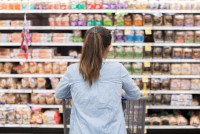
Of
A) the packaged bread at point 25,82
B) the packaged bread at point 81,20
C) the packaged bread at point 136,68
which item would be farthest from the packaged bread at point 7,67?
the packaged bread at point 136,68

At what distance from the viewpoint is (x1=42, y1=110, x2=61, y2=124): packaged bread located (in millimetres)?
4602

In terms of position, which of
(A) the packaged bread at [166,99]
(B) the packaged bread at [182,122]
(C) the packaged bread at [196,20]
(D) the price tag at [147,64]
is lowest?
(B) the packaged bread at [182,122]

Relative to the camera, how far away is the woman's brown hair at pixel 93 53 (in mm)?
1939

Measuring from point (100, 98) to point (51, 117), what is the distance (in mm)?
Result: 2796

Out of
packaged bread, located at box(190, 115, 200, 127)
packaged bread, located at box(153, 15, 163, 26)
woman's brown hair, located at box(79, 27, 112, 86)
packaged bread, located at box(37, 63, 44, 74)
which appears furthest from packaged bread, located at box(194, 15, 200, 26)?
woman's brown hair, located at box(79, 27, 112, 86)

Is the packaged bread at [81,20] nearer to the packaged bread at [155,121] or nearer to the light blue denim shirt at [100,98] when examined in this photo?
the packaged bread at [155,121]

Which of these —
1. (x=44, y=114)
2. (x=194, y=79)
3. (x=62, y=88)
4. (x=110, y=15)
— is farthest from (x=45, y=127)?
(x=62, y=88)

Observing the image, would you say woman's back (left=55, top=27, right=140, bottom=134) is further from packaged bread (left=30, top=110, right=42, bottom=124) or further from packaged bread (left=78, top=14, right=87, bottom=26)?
packaged bread (left=30, top=110, right=42, bottom=124)

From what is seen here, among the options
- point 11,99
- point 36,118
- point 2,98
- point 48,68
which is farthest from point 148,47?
point 2,98

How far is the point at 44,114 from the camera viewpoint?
4633mm

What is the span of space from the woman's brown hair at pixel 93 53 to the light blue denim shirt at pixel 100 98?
6 centimetres

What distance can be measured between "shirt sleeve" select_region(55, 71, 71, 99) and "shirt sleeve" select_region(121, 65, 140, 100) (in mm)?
393

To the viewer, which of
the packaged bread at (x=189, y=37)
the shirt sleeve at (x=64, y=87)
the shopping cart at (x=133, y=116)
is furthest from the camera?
the packaged bread at (x=189, y=37)

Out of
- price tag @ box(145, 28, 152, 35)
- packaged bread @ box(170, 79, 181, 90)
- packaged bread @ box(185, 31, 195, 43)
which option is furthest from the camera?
packaged bread @ box(170, 79, 181, 90)
